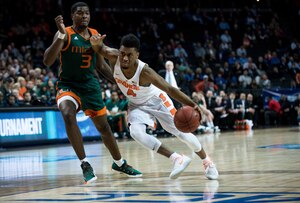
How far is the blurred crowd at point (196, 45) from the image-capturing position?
24.2m

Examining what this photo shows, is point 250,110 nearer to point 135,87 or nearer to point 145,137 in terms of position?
point 145,137

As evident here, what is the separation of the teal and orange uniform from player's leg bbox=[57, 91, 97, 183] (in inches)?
1.2

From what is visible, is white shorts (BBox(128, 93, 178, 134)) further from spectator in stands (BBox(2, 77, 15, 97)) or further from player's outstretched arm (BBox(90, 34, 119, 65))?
spectator in stands (BBox(2, 77, 15, 97))

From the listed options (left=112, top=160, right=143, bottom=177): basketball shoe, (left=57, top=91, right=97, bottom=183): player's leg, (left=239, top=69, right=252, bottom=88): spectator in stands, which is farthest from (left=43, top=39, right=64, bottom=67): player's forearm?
(left=239, top=69, right=252, bottom=88): spectator in stands

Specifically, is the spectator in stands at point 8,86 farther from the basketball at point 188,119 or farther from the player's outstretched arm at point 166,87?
the basketball at point 188,119

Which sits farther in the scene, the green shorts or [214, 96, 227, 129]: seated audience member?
[214, 96, 227, 129]: seated audience member

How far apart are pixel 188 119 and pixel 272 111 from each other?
62.1 ft

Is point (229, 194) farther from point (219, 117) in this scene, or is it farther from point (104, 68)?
point (219, 117)

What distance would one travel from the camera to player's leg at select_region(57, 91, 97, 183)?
8938mm

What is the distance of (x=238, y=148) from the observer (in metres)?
14.1

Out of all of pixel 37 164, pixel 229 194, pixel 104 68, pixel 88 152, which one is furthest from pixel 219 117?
pixel 229 194

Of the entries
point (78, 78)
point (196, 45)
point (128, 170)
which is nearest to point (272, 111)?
point (196, 45)

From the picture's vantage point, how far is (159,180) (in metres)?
8.70

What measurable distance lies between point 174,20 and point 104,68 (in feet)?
75.5
